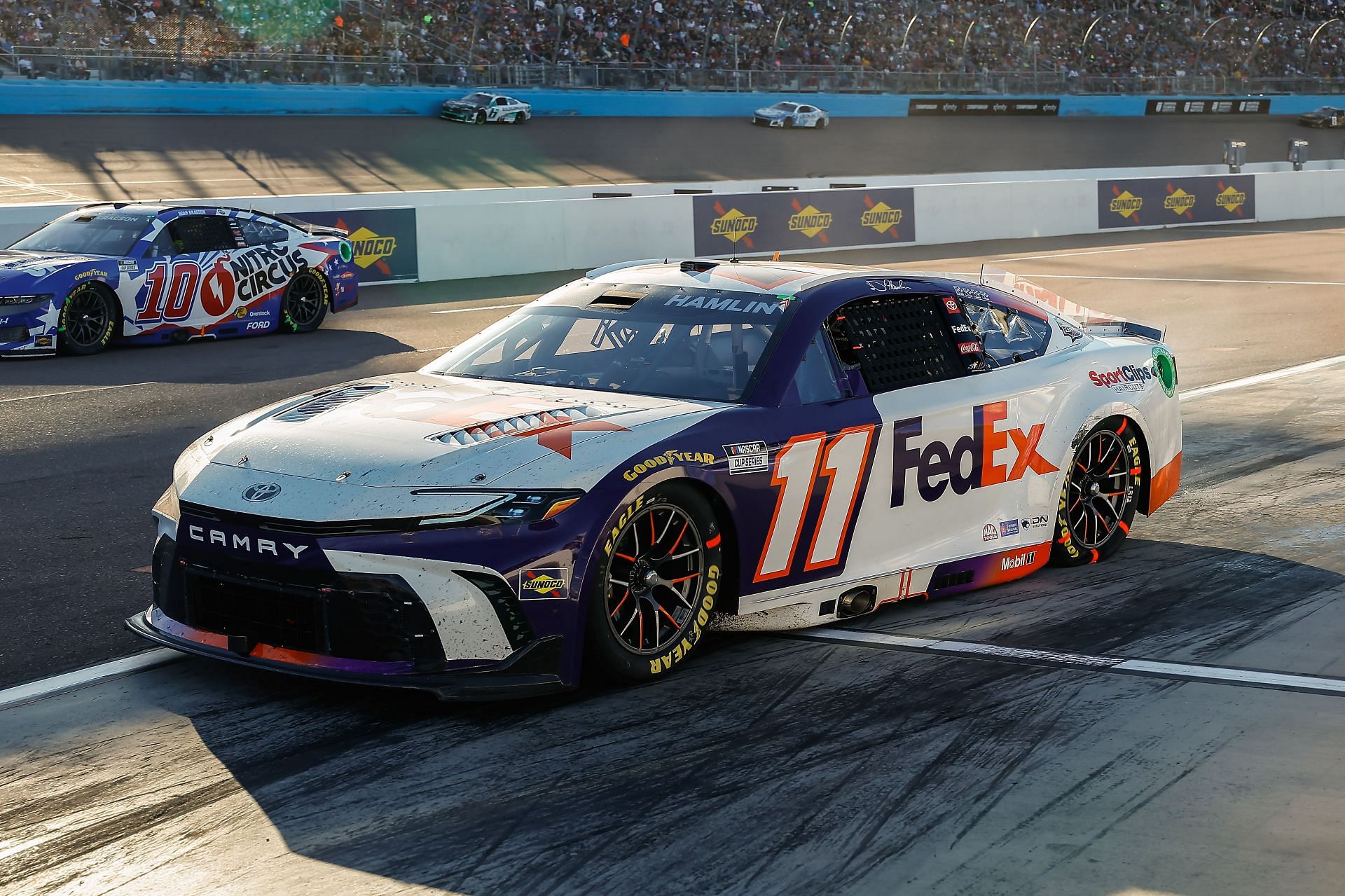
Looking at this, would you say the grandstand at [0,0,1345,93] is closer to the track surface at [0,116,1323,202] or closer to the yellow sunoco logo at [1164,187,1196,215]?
the track surface at [0,116,1323,202]

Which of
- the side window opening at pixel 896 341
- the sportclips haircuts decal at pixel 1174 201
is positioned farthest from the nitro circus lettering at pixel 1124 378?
the sportclips haircuts decal at pixel 1174 201

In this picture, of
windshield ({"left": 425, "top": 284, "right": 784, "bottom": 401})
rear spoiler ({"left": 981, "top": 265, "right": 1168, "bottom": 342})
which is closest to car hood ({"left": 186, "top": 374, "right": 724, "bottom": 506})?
windshield ({"left": 425, "top": 284, "right": 784, "bottom": 401})

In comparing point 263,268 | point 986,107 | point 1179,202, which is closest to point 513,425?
point 263,268

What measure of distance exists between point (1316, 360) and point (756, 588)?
10.1 m

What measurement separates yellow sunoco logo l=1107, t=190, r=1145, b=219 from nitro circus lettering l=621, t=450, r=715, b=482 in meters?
27.2

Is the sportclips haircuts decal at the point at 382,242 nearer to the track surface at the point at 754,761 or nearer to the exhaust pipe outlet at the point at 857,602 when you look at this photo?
the track surface at the point at 754,761

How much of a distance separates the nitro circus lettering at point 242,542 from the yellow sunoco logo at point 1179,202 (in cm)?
2943

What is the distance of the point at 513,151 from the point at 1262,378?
98.0ft

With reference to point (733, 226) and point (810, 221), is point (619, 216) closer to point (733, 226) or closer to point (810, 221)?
point (733, 226)

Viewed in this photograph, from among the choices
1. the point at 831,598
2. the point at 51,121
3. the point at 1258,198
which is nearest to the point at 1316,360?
the point at 831,598

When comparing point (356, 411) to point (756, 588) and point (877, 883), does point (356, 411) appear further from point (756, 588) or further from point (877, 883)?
point (877, 883)

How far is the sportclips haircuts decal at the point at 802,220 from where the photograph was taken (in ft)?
81.0

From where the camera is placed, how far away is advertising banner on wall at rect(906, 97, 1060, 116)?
53312 millimetres

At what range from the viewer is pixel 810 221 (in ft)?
85.5
